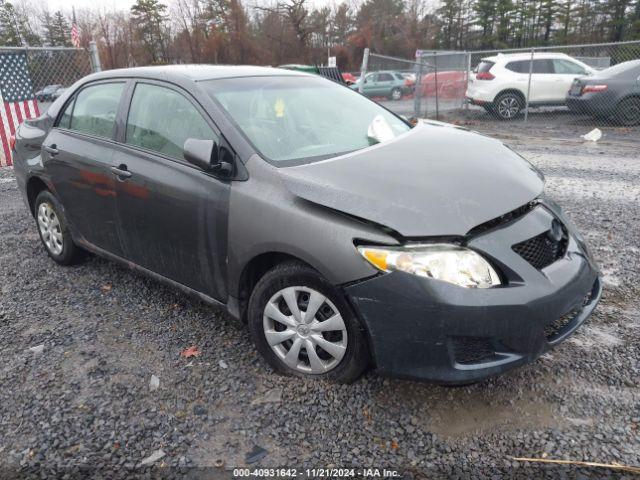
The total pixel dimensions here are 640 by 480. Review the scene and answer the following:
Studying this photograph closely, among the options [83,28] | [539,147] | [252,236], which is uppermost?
[83,28]

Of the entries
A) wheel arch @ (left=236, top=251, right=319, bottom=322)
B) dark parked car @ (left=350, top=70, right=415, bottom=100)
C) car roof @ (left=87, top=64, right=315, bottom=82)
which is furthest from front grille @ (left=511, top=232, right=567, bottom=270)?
dark parked car @ (left=350, top=70, right=415, bottom=100)

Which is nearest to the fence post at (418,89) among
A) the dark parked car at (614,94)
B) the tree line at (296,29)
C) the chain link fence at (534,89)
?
the chain link fence at (534,89)

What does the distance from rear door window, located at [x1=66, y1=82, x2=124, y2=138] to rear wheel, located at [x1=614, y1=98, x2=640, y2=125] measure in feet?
36.7

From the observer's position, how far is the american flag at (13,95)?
345 inches

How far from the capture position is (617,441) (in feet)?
7.31

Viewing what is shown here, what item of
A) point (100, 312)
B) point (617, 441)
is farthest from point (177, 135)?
point (617, 441)

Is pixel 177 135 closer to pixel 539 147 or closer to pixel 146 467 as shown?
pixel 146 467

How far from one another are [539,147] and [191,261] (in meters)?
8.66

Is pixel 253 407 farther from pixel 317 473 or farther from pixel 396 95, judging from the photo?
pixel 396 95

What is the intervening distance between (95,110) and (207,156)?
160 centimetres

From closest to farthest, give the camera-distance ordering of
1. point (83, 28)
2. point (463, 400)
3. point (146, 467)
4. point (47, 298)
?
1. point (146, 467)
2. point (463, 400)
3. point (47, 298)
4. point (83, 28)

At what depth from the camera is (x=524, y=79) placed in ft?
41.9

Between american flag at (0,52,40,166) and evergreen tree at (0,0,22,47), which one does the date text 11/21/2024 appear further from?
evergreen tree at (0,0,22,47)

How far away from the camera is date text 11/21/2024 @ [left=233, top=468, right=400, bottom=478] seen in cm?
213
